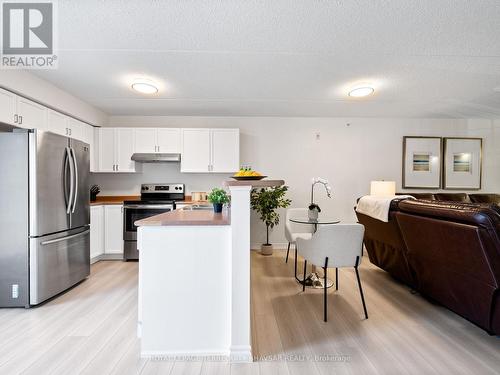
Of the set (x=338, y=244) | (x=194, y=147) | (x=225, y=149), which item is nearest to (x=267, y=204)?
(x=225, y=149)

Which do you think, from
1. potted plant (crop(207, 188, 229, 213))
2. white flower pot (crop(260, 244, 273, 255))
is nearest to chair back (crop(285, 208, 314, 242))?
white flower pot (crop(260, 244, 273, 255))

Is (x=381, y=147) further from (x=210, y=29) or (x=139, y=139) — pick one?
(x=139, y=139)

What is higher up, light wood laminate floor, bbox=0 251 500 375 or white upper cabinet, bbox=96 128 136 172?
white upper cabinet, bbox=96 128 136 172

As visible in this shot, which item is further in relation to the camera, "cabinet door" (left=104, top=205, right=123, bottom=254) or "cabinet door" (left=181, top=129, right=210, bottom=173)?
"cabinet door" (left=181, top=129, right=210, bottom=173)

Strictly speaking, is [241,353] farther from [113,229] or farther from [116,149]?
[116,149]

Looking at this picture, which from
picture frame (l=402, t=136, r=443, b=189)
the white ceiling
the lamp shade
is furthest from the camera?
picture frame (l=402, t=136, r=443, b=189)

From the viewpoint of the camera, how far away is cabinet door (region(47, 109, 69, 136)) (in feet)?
10.5

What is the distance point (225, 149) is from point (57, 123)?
2388mm

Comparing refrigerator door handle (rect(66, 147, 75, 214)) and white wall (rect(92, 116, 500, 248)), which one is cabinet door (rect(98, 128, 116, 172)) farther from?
refrigerator door handle (rect(66, 147, 75, 214))

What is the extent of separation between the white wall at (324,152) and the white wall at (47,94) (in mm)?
670

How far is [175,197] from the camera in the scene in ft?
14.6

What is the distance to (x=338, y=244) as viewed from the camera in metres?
2.25

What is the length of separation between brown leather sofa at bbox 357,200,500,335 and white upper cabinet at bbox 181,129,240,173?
2.61m

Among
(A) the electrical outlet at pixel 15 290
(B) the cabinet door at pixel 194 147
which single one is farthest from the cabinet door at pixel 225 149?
(A) the electrical outlet at pixel 15 290
